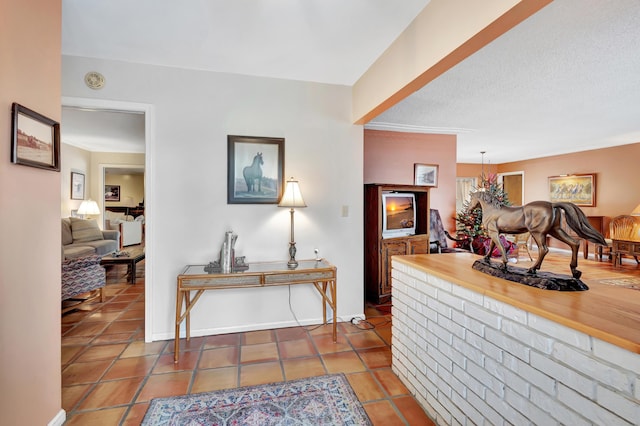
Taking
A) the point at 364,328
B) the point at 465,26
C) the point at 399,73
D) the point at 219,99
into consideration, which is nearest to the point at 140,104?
the point at 219,99

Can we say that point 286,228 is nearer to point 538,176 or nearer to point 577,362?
point 577,362

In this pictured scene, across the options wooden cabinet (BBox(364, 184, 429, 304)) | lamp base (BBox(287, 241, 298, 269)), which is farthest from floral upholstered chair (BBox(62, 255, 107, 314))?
wooden cabinet (BBox(364, 184, 429, 304))

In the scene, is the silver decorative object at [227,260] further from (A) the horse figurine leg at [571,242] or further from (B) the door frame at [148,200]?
(A) the horse figurine leg at [571,242]

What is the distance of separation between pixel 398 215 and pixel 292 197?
170cm

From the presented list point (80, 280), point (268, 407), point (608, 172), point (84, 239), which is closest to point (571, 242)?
point (268, 407)

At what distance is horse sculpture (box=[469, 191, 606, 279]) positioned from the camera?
122 centimetres

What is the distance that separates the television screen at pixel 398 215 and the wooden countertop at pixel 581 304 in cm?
215

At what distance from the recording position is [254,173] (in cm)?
290

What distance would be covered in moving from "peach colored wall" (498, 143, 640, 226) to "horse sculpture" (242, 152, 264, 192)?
741cm

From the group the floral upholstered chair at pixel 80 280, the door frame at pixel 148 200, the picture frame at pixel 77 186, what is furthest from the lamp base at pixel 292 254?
the picture frame at pixel 77 186

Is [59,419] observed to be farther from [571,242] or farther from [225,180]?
[571,242]

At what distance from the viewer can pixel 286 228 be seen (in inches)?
118

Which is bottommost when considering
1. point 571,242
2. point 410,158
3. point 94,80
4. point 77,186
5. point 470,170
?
point 571,242

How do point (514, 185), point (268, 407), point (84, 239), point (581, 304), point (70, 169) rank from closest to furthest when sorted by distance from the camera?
1. point (581, 304)
2. point (268, 407)
3. point (84, 239)
4. point (70, 169)
5. point (514, 185)
